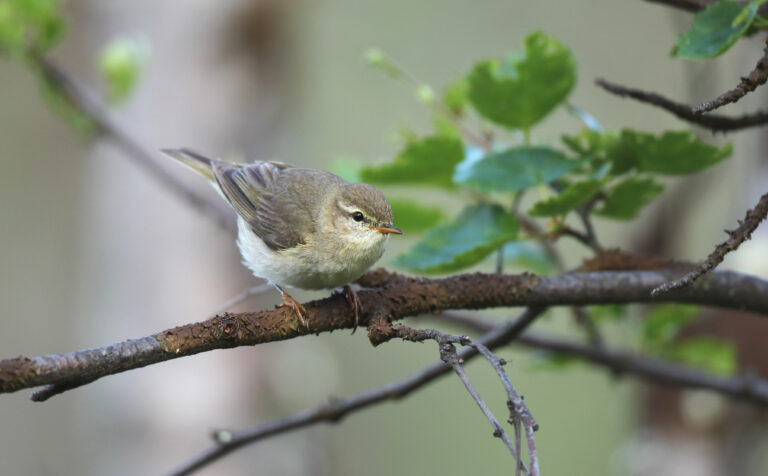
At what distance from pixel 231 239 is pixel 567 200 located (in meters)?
3.05

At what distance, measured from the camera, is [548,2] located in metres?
8.90

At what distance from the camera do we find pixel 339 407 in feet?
6.52

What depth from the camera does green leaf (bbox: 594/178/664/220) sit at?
185cm

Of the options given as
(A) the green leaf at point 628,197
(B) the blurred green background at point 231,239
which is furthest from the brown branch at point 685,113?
(B) the blurred green background at point 231,239

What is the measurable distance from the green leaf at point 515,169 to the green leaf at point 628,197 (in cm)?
13

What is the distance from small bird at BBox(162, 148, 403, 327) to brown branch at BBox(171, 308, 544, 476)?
0.31 m

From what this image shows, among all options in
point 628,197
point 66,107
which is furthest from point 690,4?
point 66,107

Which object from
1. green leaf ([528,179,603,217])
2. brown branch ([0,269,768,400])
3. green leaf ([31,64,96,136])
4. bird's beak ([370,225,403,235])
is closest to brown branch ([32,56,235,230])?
green leaf ([31,64,96,136])

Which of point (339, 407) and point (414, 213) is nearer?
point (339, 407)

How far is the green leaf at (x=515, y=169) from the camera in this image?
73.8 inches

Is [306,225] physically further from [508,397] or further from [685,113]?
[508,397]

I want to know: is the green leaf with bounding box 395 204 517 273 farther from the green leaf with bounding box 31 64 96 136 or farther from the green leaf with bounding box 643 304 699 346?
the green leaf with bounding box 31 64 96 136

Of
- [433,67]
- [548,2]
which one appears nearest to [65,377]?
[433,67]

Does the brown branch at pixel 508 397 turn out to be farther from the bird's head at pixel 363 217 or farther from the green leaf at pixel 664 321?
the green leaf at pixel 664 321
